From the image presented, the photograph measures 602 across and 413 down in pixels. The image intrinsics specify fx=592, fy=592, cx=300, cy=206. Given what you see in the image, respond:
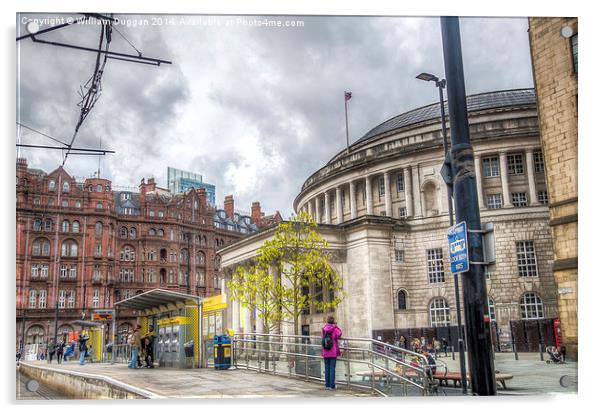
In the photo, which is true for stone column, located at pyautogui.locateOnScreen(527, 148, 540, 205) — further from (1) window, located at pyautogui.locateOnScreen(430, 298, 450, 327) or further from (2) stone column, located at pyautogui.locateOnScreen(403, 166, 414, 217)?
(2) stone column, located at pyautogui.locateOnScreen(403, 166, 414, 217)

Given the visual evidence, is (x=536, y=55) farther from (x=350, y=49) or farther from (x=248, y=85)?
(x=248, y=85)

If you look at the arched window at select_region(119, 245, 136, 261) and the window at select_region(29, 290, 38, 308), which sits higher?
the arched window at select_region(119, 245, 136, 261)

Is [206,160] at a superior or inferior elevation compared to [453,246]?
superior

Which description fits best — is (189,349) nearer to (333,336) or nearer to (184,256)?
(333,336)

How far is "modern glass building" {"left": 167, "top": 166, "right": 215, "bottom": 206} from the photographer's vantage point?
16.7 meters

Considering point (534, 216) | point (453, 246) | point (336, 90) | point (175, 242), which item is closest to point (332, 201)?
point (175, 242)

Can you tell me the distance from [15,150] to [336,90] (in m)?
7.64

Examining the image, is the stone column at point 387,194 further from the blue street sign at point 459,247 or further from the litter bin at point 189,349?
the blue street sign at point 459,247

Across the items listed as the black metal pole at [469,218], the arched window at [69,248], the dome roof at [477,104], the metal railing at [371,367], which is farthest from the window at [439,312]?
A: the arched window at [69,248]

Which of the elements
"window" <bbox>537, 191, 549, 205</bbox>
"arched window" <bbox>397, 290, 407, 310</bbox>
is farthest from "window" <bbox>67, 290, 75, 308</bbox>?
"window" <bbox>537, 191, 549, 205</bbox>

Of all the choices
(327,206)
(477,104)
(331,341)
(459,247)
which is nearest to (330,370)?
(331,341)

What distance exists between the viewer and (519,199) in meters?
19.9

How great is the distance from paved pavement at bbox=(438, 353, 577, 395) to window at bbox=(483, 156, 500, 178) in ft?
42.9

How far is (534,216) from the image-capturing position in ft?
59.0
